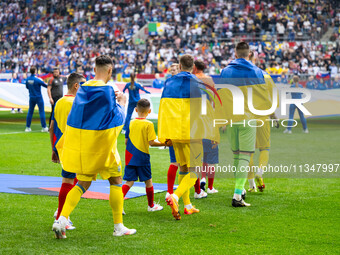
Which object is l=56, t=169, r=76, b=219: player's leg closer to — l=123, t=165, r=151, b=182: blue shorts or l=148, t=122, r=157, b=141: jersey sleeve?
l=123, t=165, r=151, b=182: blue shorts

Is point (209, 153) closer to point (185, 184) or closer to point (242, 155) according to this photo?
point (242, 155)

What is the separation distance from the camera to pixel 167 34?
36594 millimetres

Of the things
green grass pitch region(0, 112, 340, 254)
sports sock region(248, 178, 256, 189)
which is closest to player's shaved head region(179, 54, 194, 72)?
green grass pitch region(0, 112, 340, 254)

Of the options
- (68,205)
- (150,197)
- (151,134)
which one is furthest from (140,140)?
(68,205)

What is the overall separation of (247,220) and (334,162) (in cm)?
288

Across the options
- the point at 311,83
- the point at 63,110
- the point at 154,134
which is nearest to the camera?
the point at 63,110

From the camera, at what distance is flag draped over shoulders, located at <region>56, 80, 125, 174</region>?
5.41 m

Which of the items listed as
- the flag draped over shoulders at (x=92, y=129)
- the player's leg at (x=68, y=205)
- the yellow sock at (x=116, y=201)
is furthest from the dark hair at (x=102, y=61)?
the yellow sock at (x=116, y=201)

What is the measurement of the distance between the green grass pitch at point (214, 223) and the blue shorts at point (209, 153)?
186 millimetres

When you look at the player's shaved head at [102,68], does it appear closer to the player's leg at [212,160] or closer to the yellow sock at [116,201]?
the yellow sock at [116,201]

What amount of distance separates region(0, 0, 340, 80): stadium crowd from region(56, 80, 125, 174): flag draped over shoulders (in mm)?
23147

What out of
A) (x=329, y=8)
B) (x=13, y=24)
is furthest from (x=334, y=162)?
(x=13, y=24)

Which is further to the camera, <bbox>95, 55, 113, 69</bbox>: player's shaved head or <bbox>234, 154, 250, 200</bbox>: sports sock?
<bbox>234, 154, 250, 200</bbox>: sports sock

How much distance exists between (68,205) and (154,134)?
5.68 feet
